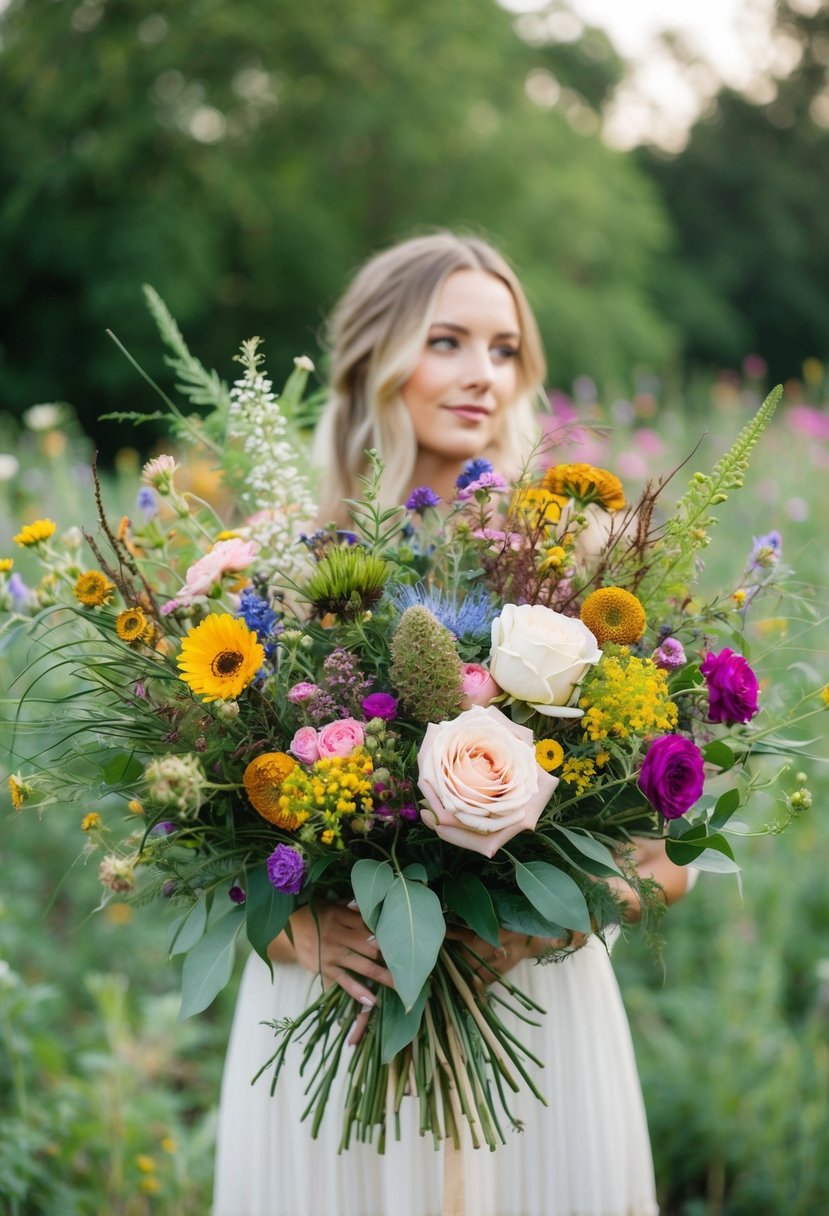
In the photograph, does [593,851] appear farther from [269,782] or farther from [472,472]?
[472,472]

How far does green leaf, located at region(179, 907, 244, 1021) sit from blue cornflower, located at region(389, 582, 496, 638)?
47cm

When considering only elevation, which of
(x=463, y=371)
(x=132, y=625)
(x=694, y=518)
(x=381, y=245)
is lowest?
(x=132, y=625)

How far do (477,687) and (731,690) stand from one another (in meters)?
A: 0.32

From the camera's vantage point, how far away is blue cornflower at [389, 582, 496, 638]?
4.46 feet

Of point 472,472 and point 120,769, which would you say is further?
point 472,472

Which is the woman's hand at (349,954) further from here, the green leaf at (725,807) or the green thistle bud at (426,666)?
the green leaf at (725,807)

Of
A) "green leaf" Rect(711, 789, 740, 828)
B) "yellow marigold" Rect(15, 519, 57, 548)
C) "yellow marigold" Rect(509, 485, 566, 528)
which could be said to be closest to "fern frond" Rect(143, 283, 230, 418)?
"yellow marigold" Rect(15, 519, 57, 548)

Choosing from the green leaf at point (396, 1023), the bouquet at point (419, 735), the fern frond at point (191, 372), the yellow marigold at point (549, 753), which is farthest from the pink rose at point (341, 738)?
the fern frond at point (191, 372)

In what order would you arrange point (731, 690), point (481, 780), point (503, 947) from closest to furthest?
point (481, 780) < point (731, 690) < point (503, 947)

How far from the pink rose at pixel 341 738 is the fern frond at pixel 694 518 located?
0.46m

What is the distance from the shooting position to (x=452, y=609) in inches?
54.2

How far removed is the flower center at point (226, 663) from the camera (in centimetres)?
126

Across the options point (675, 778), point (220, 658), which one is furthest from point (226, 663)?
point (675, 778)

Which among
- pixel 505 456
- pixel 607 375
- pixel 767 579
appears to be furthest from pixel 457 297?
pixel 607 375
